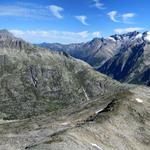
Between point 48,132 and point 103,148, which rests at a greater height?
point 103,148

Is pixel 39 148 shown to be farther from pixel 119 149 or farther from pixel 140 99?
pixel 140 99

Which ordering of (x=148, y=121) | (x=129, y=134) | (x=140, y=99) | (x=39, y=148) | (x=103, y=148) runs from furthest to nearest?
(x=140, y=99) → (x=148, y=121) → (x=129, y=134) → (x=103, y=148) → (x=39, y=148)

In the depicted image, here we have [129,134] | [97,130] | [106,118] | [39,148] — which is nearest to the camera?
[39,148]

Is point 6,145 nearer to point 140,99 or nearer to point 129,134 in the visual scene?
point 129,134

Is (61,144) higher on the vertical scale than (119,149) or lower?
higher

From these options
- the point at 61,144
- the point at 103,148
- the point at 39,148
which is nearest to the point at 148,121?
the point at 103,148

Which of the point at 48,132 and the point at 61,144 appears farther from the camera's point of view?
the point at 48,132

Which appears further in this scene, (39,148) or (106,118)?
(106,118)

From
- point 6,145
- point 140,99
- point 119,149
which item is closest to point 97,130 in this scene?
point 119,149

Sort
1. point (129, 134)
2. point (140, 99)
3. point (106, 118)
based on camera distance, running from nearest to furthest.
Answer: point (129, 134) → point (106, 118) → point (140, 99)
